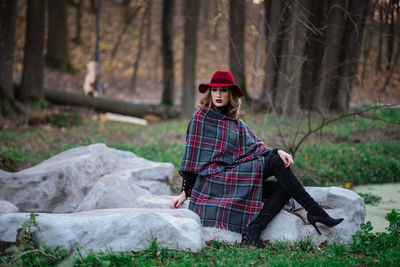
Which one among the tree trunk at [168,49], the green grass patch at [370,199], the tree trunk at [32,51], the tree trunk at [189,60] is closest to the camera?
the green grass patch at [370,199]

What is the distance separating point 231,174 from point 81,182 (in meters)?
2.39

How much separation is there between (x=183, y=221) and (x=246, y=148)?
1080mm

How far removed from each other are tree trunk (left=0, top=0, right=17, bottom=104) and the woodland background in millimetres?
26

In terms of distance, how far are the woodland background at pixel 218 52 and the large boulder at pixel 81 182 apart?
6.66ft

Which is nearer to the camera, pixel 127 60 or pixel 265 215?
pixel 265 215

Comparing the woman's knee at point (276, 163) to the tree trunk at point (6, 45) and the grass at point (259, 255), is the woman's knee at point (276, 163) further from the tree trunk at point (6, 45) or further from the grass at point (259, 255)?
the tree trunk at point (6, 45)

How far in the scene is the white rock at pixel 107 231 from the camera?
2.87 metres

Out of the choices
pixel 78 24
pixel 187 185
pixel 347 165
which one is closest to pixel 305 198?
pixel 187 185

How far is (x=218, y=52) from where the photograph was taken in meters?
25.3

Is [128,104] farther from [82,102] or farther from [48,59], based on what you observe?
[48,59]

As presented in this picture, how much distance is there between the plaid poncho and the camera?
3697mm

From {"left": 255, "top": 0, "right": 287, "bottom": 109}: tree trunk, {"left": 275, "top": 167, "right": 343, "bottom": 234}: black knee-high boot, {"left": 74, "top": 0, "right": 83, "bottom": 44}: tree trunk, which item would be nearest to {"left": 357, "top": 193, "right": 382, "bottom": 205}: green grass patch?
{"left": 255, "top": 0, "right": 287, "bottom": 109}: tree trunk

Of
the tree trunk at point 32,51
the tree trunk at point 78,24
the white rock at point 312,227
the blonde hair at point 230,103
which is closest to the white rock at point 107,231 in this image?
the white rock at point 312,227

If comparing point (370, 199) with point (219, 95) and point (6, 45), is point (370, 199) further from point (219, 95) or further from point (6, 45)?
point (6, 45)
